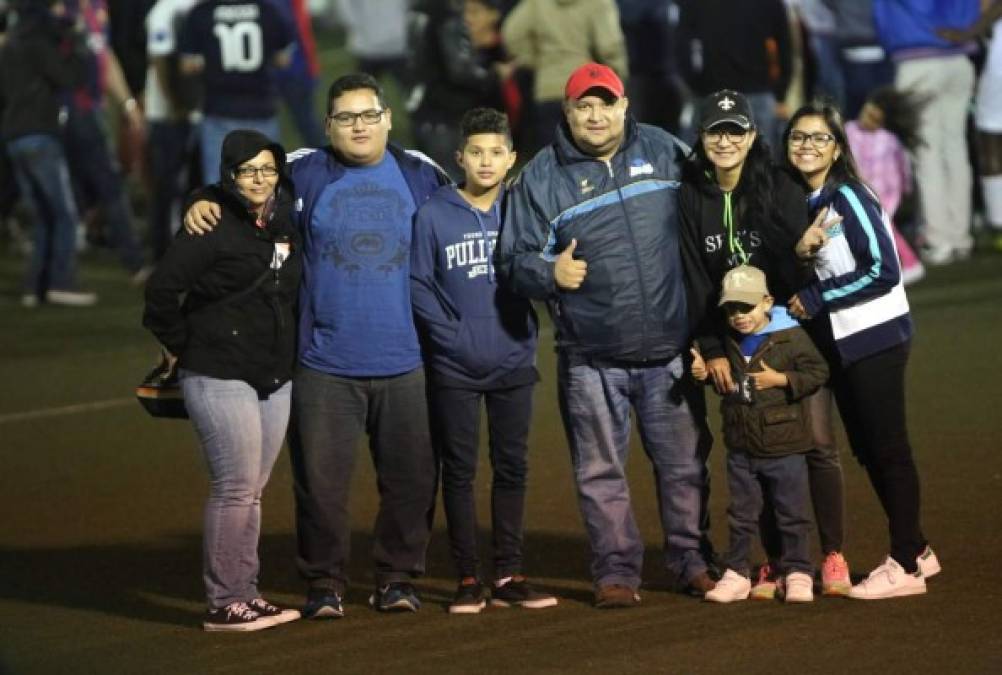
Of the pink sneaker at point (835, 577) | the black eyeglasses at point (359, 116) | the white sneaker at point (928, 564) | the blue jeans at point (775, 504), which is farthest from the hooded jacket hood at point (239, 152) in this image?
the white sneaker at point (928, 564)

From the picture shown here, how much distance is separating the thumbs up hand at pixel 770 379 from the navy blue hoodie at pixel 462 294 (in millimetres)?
897

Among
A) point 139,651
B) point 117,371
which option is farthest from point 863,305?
point 117,371

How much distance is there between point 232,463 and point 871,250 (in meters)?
2.42

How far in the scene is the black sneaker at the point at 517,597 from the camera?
8875mm

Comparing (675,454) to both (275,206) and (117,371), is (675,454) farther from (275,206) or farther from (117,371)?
(117,371)

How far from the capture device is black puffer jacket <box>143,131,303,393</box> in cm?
859

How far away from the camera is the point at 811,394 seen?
28.5 feet

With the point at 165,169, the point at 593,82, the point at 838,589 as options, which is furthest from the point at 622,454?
the point at 165,169

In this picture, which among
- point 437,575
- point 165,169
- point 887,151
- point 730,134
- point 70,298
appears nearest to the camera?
point 730,134

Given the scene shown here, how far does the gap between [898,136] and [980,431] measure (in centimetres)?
489

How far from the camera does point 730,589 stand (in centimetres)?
872

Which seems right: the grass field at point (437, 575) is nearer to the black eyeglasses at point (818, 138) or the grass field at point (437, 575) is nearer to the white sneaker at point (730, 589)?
the white sneaker at point (730, 589)

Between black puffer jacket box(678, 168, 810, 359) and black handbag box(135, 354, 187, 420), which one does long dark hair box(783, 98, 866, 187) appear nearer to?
black puffer jacket box(678, 168, 810, 359)

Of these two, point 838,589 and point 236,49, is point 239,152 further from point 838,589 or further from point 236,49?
point 236,49
